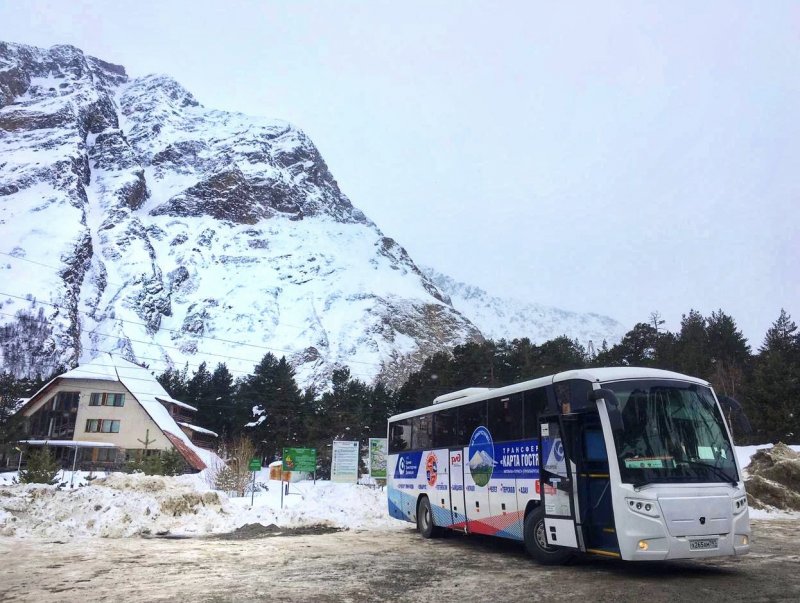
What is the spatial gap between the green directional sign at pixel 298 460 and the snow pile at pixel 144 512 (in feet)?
19.7

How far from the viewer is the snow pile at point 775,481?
21.0 metres

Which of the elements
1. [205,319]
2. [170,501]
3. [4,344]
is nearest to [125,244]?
[205,319]

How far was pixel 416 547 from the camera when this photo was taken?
44.5 feet

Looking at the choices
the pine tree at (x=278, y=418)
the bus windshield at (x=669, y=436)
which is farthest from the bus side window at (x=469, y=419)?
the pine tree at (x=278, y=418)

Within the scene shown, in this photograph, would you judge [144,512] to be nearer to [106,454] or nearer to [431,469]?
[431,469]

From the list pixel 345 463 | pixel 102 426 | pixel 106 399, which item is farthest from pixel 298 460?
pixel 106 399

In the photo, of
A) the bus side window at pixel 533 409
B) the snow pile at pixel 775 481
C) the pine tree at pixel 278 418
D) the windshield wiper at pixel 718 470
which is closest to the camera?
the windshield wiper at pixel 718 470

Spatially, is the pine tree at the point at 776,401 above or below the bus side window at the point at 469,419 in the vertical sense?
above

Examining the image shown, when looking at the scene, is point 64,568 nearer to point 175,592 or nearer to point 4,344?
point 175,592

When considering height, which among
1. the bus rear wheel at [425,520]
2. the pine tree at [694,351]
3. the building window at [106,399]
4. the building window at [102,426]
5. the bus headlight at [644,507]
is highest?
the pine tree at [694,351]

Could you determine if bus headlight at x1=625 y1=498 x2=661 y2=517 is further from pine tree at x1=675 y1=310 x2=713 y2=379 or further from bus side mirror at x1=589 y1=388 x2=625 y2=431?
pine tree at x1=675 y1=310 x2=713 y2=379

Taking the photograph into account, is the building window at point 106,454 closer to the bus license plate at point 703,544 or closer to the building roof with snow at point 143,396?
the building roof with snow at point 143,396

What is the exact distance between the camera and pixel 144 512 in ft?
54.1

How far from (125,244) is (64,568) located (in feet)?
677
